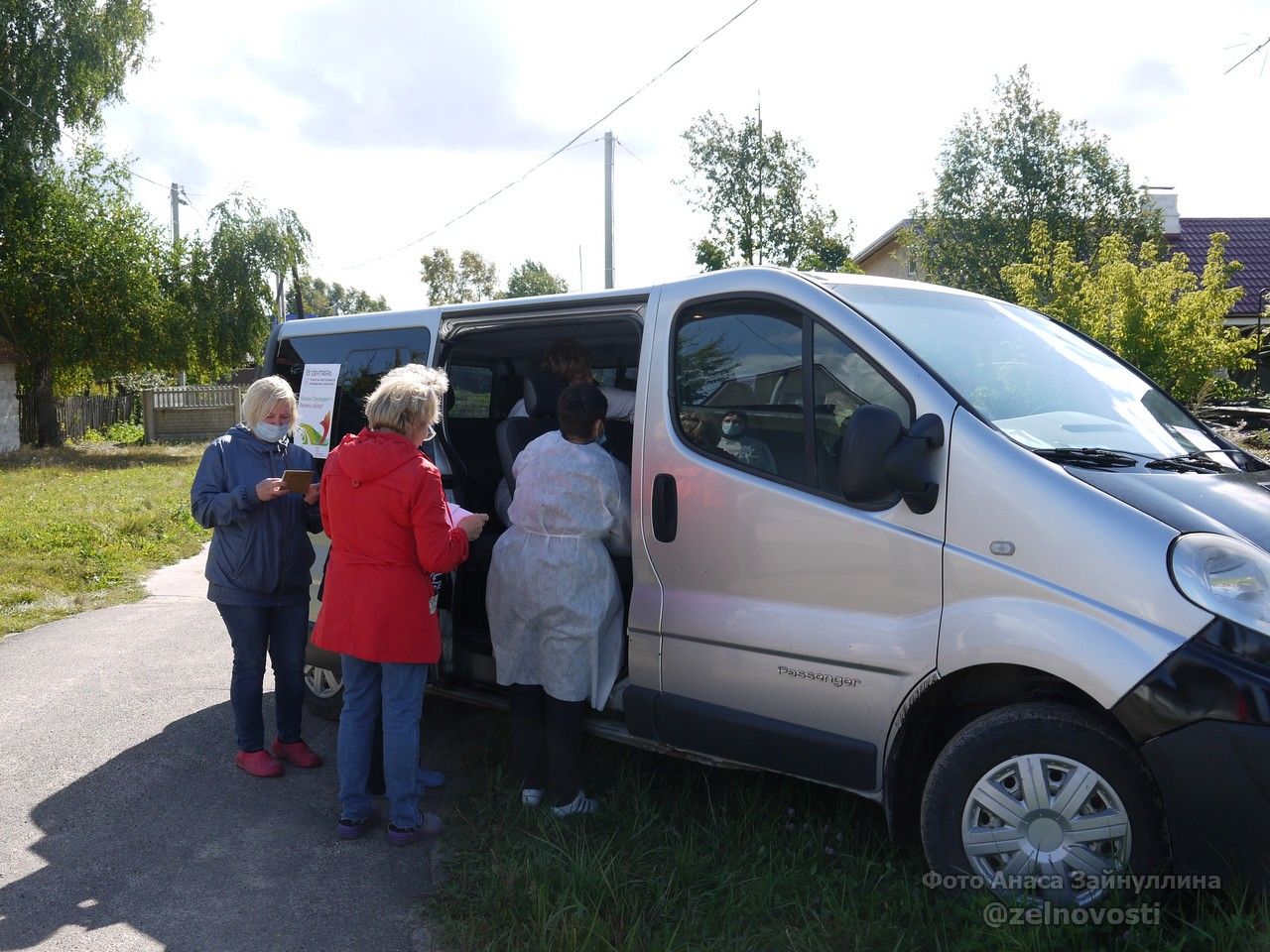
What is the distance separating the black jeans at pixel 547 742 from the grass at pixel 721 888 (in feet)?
0.39

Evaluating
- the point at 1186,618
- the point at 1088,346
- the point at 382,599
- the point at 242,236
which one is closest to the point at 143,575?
the point at 382,599

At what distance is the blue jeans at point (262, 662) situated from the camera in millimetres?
4863

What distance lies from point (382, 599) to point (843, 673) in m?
1.76

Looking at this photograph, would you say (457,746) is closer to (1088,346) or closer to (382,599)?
(382,599)

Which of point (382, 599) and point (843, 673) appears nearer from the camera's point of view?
point (843, 673)

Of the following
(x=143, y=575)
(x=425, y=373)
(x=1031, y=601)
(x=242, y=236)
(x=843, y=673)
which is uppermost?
(x=242, y=236)

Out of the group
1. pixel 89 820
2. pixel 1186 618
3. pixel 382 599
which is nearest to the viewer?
pixel 1186 618

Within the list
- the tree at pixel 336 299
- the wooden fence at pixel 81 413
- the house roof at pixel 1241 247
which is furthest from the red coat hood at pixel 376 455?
the tree at pixel 336 299

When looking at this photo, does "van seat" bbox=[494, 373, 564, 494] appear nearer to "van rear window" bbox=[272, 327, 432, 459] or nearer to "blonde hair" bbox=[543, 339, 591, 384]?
"blonde hair" bbox=[543, 339, 591, 384]

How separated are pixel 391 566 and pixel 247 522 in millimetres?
1053

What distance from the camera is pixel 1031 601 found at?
315 centimetres

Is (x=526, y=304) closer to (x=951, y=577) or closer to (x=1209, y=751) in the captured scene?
(x=951, y=577)

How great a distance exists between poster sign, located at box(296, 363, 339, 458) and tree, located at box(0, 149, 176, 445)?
2144cm

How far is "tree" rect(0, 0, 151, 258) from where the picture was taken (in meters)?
22.3
